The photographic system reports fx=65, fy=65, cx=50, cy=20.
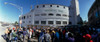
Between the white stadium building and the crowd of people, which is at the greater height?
the white stadium building

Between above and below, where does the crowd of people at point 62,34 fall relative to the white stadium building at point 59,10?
below

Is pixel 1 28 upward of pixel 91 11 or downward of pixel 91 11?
downward

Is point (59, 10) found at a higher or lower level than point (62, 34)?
higher

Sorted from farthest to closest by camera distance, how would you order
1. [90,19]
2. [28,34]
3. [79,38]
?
[28,34]
[79,38]
[90,19]

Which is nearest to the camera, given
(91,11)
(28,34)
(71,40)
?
(91,11)

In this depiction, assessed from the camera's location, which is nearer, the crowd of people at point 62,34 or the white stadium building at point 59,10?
the white stadium building at point 59,10

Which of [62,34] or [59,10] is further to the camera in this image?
[62,34]

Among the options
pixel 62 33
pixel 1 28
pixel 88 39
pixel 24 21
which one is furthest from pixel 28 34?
pixel 88 39

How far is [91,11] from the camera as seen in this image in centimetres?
197

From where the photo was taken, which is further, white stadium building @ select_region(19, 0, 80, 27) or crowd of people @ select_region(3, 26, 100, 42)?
crowd of people @ select_region(3, 26, 100, 42)

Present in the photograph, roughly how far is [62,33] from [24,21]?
11.7 ft

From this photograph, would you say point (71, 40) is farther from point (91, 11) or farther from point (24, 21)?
point (24, 21)

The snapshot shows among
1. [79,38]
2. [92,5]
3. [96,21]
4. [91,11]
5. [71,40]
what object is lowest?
[79,38]

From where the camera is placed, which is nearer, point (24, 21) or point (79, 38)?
point (24, 21)
